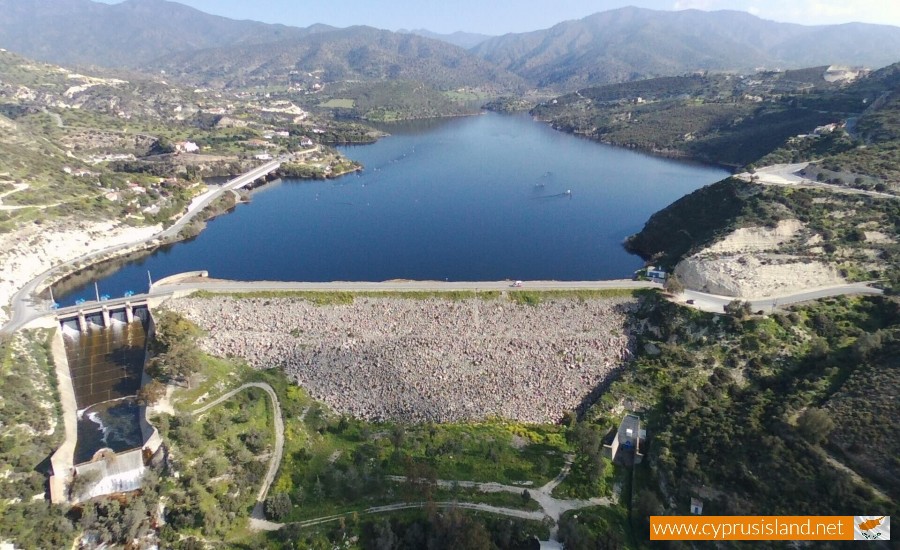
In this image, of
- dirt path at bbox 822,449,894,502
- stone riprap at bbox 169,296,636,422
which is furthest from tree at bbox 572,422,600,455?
dirt path at bbox 822,449,894,502

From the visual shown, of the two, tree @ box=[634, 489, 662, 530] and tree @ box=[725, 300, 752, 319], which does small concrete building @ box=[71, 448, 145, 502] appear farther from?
tree @ box=[725, 300, 752, 319]

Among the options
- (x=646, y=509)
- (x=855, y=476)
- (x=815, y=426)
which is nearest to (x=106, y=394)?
(x=646, y=509)

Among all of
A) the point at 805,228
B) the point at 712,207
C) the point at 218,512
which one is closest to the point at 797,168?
the point at 712,207

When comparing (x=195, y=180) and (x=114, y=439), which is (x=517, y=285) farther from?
(x=195, y=180)

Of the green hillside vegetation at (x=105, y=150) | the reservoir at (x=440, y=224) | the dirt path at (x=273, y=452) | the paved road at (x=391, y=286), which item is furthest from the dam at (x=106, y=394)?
the green hillside vegetation at (x=105, y=150)

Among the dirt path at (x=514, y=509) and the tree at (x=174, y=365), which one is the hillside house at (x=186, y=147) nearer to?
the tree at (x=174, y=365)

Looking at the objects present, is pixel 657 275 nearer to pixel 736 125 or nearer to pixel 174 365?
pixel 174 365
